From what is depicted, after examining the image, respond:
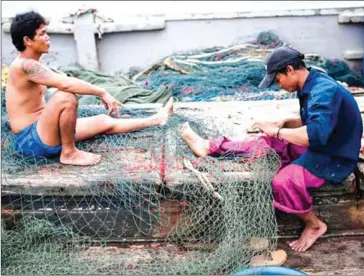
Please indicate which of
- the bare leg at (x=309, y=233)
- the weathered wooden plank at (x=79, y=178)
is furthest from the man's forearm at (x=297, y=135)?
the weathered wooden plank at (x=79, y=178)

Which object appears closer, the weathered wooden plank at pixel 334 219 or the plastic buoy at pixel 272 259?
the plastic buoy at pixel 272 259

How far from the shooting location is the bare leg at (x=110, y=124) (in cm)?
512

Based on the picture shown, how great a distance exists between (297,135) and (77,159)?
184cm

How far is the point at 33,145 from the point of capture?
4.79 m

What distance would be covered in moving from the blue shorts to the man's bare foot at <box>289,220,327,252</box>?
2107 millimetres

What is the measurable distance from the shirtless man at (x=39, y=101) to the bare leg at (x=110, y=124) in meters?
0.04

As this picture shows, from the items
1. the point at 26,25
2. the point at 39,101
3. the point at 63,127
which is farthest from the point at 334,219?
the point at 26,25

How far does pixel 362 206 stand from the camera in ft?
15.2

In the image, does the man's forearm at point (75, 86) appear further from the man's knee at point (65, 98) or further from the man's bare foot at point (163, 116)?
the man's bare foot at point (163, 116)

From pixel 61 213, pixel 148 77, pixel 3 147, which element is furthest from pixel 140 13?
pixel 61 213

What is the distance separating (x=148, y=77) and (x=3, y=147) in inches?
131

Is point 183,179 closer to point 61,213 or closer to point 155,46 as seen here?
point 61,213

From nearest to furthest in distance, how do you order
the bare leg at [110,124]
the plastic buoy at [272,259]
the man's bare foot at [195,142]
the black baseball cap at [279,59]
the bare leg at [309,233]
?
the black baseball cap at [279,59] → the plastic buoy at [272,259] → the bare leg at [309,233] → the man's bare foot at [195,142] → the bare leg at [110,124]

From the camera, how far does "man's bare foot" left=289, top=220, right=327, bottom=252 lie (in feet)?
14.8
